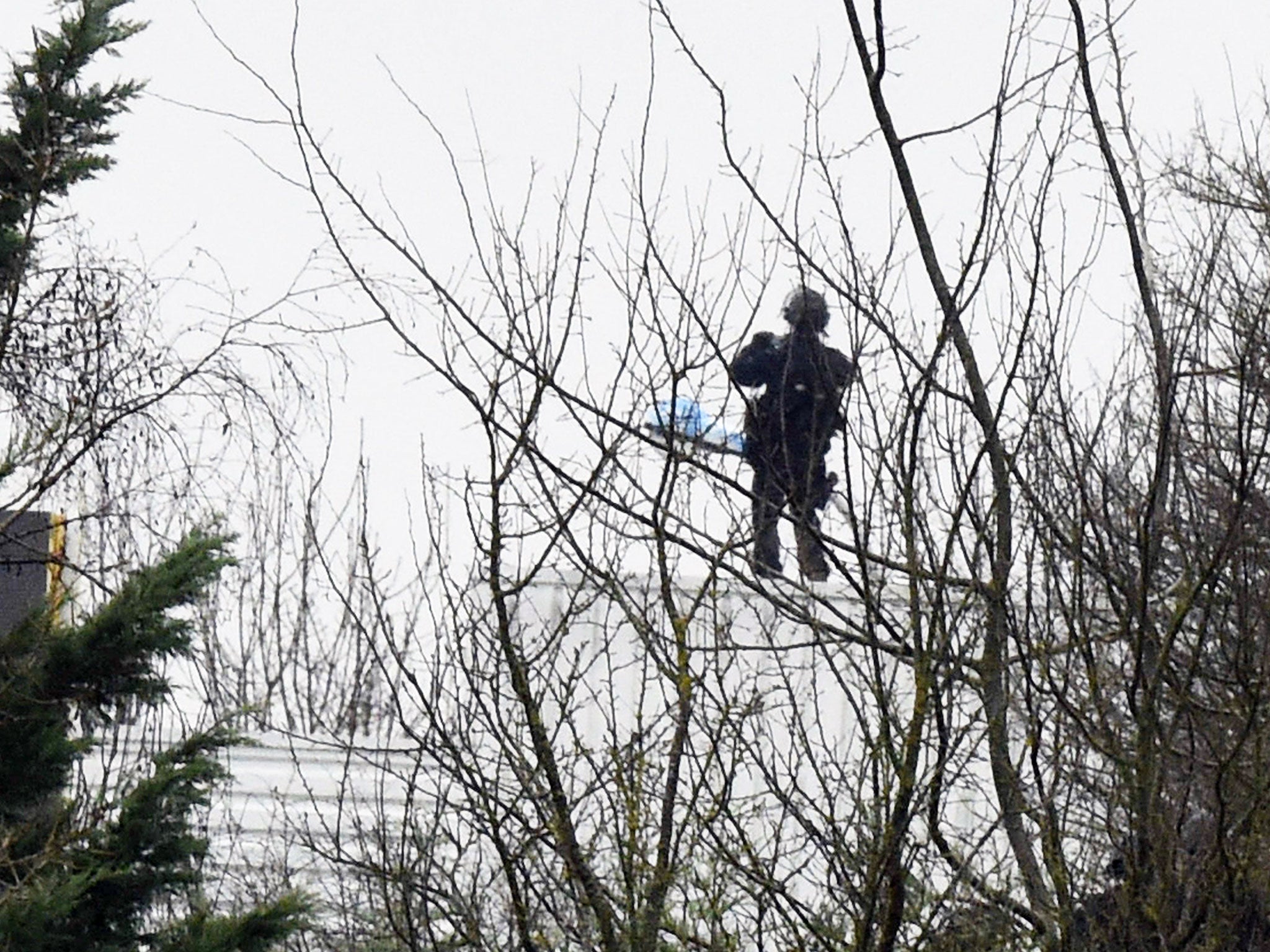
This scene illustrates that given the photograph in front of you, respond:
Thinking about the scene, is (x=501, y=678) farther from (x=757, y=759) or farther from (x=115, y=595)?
(x=115, y=595)

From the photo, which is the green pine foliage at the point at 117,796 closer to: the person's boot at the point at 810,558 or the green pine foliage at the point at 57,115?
the green pine foliage at the point at 57,115

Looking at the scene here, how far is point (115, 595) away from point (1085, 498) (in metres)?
5.92

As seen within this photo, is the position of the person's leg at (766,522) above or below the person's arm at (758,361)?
below

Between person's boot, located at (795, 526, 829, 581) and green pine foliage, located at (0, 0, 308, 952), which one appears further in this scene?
green pine foliage, located at (0, 0, 308, 952)

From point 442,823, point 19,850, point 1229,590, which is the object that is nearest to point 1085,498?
point 1229,590

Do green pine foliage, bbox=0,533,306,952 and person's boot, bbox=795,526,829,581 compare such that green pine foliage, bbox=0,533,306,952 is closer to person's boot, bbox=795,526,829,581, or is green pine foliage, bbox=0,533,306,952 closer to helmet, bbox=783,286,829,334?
person's boot, bbox=795,526,829,581

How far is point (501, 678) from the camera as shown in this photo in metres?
5.84

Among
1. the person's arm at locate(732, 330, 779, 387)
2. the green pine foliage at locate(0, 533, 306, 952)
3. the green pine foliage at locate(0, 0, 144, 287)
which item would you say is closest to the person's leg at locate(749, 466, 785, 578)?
the person's arm at locate(732, 330, 779, 387)

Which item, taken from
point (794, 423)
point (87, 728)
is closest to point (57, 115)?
point (87, 728)

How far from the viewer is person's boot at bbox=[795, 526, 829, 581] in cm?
645

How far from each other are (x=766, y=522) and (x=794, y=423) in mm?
484

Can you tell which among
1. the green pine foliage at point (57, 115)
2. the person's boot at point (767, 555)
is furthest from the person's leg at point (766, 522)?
the green pine foliage at point (57, 115)

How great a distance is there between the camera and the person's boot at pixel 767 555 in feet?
20.8

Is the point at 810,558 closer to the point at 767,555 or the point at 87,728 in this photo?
the point at 767,555
